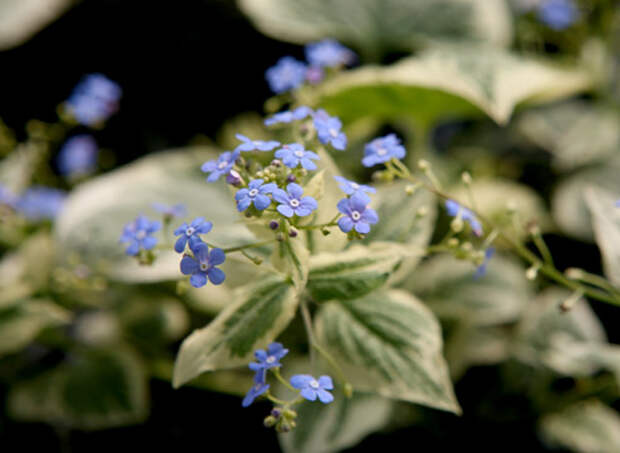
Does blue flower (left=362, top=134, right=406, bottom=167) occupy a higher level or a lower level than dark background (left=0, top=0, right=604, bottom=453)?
higher

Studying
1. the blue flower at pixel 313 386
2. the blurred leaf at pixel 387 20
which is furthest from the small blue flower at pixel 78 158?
the blue flower at pixel 313 386

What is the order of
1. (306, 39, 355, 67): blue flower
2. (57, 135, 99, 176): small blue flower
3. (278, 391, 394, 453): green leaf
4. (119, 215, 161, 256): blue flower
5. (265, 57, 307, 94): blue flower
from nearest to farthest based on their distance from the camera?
(119, 215, 161, 256): blue flower → (278, 391, 394, 453): green leaf → (265, 57, 307, 94): blue flower → (306, 39, 355, 67): blue flower → (57, 135, 99, 176): small blue flower

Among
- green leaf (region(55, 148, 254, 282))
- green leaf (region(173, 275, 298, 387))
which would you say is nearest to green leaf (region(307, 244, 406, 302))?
green leaf (region(173, 275, 298, 387))

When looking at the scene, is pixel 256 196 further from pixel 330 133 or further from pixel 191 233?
pixel 330 133

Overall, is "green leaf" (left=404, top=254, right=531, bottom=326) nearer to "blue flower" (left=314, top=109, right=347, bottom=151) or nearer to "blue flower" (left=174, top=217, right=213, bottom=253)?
"blue flower" (left=314, top=109, right=347, bottom=151)

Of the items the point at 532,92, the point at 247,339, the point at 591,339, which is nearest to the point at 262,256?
the point at 247,339

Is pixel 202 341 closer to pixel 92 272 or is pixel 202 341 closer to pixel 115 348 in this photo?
pixel 92 272
